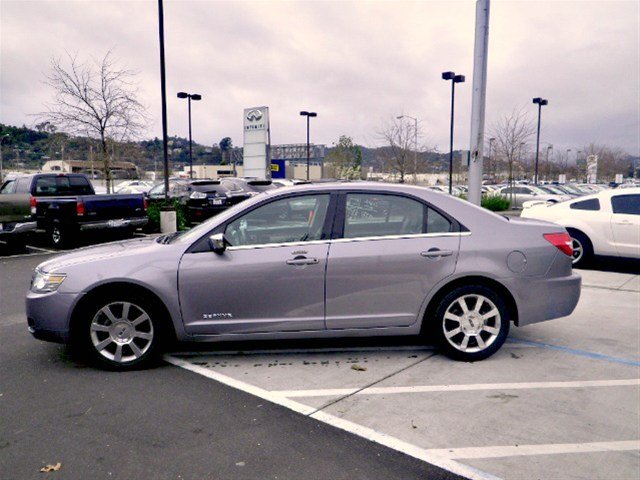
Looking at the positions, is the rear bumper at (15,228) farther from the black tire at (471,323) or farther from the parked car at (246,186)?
the black tire at (471,323)

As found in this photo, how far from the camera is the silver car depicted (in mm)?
4543

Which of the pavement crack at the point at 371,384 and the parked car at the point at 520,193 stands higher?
the parked car at the point at 520,193

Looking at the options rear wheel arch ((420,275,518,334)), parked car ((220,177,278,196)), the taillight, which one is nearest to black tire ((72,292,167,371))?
rear wheel arch ((420,275,518,334))

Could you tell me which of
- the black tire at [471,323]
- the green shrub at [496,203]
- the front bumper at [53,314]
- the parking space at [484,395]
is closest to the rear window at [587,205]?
the parking space at [484,395]

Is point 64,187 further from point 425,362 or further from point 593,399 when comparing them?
point 593,399

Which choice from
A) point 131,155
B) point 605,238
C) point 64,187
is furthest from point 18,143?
point 605,238

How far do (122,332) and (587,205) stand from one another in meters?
9.19

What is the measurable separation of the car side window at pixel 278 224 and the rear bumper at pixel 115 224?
8.62 metres

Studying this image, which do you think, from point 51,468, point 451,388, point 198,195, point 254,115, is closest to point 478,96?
point 451,388

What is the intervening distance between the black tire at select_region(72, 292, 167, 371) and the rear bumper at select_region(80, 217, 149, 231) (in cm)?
816

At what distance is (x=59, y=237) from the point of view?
12672 millimetres

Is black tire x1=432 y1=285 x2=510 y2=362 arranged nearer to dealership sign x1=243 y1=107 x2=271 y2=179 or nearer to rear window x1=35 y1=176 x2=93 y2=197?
rear window x1=35 y1=176 x2=93 y2=197

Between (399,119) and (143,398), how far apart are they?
30077mm

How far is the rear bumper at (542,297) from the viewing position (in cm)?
478
